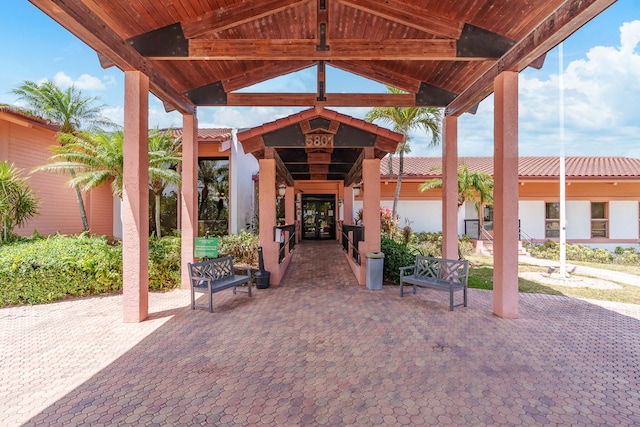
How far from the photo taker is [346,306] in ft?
19.1

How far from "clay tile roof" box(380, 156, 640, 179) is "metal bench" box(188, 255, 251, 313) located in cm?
1112

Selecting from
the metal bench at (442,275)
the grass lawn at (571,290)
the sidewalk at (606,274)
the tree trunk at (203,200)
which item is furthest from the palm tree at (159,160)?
the sidewalk at (606,274)

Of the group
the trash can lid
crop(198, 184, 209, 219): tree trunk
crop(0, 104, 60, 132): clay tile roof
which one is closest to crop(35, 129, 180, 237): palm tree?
crop(0, 104, 60, 132): clay tile roof

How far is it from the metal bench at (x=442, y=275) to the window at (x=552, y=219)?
40.4 ft

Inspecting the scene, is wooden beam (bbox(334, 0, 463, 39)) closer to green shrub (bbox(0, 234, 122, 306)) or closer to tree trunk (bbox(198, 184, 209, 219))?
green shrub (bbox(0, 234, 122, 306))

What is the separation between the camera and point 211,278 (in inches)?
223

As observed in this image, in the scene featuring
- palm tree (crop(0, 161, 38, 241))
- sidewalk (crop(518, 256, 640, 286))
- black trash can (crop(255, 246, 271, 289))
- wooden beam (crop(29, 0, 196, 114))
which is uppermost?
wooden beam (crop(29, 0, 196, 114))

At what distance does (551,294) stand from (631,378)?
4032 mm

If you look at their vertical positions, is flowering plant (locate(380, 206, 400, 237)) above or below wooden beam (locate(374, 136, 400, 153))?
below

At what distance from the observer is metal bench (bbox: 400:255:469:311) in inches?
225

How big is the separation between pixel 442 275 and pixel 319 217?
10.9m

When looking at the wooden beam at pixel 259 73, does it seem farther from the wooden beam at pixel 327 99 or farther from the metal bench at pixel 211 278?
the metal bench at pixel 211 278

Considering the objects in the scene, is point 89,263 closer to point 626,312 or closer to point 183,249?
point 183,249

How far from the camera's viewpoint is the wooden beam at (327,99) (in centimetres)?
729
